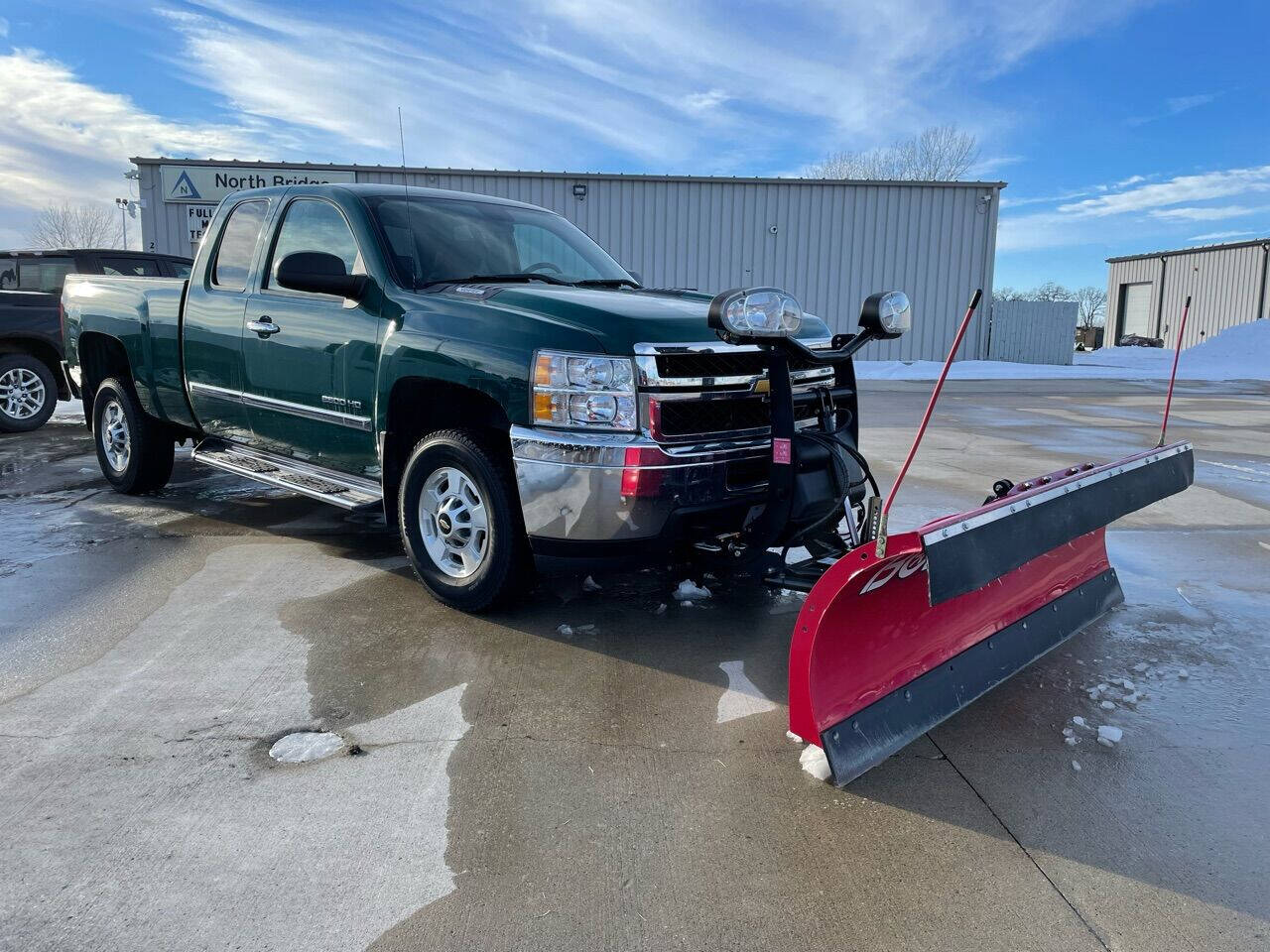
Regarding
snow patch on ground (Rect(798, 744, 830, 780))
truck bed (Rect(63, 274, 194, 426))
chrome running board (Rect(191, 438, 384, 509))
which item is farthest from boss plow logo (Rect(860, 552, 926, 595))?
truck bed (Rect(63, 274, 194, 426))

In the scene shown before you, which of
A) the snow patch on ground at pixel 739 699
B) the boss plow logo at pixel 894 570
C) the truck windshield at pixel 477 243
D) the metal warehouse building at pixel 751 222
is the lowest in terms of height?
the snow patch on ground at pixel 739 699

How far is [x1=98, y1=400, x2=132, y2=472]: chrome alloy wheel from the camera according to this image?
687 centimetres

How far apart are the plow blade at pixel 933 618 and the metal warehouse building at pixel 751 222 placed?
71.3ft

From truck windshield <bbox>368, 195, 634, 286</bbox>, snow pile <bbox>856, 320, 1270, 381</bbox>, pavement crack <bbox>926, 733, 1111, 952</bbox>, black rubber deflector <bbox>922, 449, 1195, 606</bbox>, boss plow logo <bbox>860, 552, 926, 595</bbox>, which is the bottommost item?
pavement crack <bbox>926, 733, 1111, 952</bbox>

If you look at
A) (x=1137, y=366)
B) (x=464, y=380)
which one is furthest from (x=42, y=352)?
(x=1137, y=366)

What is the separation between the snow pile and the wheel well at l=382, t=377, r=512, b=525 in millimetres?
19439

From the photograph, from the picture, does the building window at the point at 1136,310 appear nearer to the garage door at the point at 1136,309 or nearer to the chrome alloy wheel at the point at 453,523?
the garage door at the point at 1136,309

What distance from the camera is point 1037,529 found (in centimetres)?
313

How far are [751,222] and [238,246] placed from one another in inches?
836

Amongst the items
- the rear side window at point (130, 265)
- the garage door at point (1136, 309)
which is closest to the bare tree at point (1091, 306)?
the garage door at point (1136, 309)

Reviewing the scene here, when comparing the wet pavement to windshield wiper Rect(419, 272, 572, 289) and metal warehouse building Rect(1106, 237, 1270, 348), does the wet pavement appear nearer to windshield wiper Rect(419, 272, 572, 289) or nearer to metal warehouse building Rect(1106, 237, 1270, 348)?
windshield wiper Rect(419, 272, 572, 289)

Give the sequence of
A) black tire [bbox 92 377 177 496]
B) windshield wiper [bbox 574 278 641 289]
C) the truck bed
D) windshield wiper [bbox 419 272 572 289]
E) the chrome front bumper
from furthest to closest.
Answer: black tire [bbox 92 377 177 496]
the truck bed
windshield wiper [bbox 574 278 641 289]
windshield wiper [bbox 419 272 572 289]
the chrome front bumper

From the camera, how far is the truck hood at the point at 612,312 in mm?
3773

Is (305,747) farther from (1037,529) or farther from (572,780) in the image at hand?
(1037,529)
